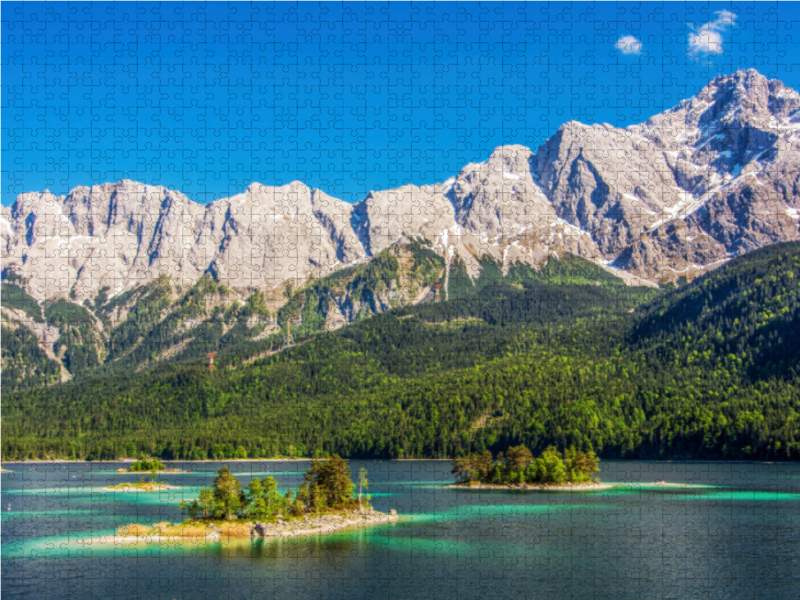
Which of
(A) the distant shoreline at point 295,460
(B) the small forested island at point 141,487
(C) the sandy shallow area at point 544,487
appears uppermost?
(A) the distant shoreline at point 295,460

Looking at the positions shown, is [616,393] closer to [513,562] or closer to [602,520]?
[602,520]

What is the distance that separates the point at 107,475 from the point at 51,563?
92.8m

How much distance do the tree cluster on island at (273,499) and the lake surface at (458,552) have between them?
4750 mm

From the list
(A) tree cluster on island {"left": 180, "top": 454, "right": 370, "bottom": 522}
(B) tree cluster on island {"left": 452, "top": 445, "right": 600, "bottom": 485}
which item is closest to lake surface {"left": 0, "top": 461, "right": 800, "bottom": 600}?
(A) tree cluster on island {"left": 180, "top": 454, "right": 370, "bottom": 522}

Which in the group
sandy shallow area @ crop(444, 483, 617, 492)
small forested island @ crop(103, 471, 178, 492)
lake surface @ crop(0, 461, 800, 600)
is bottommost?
lake surface @ crop(0, 461, 800, 600)

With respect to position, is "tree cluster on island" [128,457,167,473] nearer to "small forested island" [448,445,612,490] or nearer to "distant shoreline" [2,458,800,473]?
"distant shoreline" [2,458,800,473]

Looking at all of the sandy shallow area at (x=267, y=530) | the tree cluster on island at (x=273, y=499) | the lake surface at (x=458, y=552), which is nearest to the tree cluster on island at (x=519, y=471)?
the lake surface at (x=458, y=552)

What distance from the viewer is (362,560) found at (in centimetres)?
6525

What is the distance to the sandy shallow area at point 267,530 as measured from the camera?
241 feet

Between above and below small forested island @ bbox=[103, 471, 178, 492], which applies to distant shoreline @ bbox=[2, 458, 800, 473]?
above

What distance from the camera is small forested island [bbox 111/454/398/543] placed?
7694cm

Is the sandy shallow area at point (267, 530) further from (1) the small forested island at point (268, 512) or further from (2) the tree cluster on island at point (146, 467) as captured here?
(2) the tree cluster on island at point (146, 467)

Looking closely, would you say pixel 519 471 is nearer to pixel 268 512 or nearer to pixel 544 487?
pixel 544 487

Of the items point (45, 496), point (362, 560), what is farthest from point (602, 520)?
Answer: point (45, 496)
